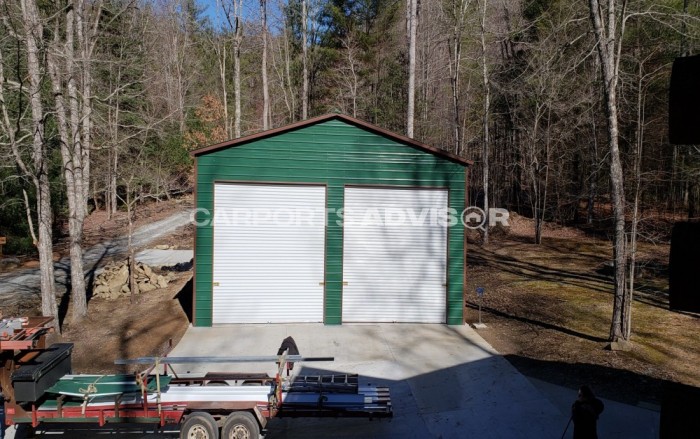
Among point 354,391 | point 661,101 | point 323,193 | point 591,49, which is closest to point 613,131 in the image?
point 591,49

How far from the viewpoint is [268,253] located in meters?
13.0

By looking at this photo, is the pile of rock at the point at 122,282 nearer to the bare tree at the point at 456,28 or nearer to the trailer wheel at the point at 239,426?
the trailer wheel at the point at 239,426

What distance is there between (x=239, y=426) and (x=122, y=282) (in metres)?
11.7

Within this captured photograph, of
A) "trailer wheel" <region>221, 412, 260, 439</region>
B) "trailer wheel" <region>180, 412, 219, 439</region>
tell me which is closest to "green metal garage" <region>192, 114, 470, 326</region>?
"trailer wheel" <region>180, 412, 219, 439</region>

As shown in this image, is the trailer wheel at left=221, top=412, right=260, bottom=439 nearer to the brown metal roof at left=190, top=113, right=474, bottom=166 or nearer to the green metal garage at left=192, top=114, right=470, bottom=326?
the green metal garage at left=192, top=114, right=470, bottom=326

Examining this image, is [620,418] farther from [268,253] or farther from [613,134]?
[268,253]

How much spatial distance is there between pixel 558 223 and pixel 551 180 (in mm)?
2904

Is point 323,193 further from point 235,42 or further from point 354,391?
point 235,42

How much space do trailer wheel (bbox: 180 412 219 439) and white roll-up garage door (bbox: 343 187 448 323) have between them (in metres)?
6.59

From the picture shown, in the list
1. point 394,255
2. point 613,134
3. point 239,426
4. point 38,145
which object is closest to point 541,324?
point 394,255

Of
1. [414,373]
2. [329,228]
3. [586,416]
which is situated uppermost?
[329,228]

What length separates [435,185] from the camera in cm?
1317

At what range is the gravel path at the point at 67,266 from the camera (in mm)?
16531

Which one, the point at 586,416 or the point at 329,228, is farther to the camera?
the point at 329,228
